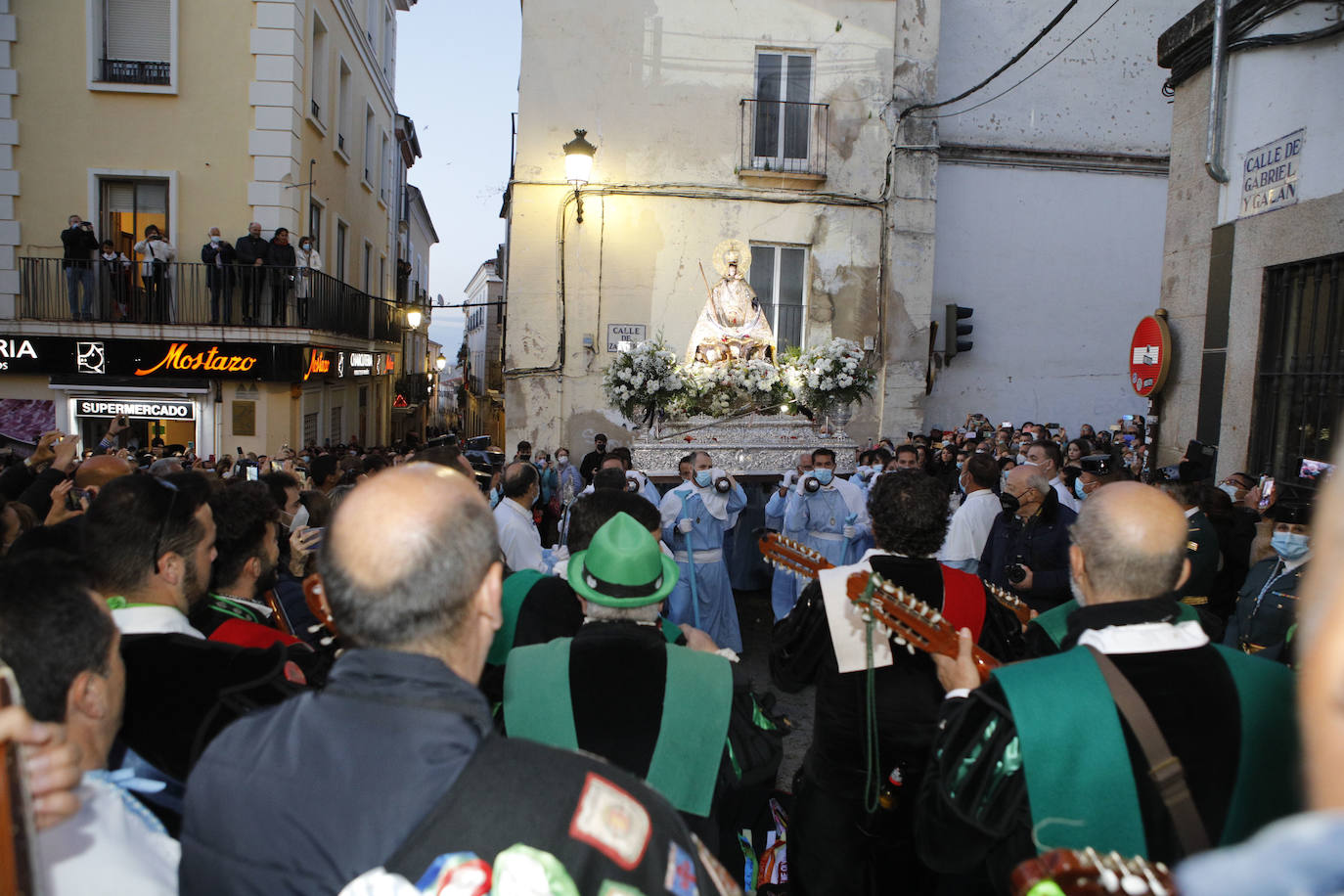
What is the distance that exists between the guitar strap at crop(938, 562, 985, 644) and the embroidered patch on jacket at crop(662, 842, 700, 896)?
194cm

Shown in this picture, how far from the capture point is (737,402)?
10.2m

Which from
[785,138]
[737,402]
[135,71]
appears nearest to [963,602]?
[737,402]

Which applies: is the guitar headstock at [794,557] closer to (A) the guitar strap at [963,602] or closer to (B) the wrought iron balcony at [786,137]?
(A) the guitar strap at [963,602]

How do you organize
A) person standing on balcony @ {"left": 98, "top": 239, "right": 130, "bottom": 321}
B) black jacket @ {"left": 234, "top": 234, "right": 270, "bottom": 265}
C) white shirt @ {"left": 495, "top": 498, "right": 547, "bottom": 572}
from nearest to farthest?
white shirt @ {"left": 495, "top": 498, "right": 547, "bottom": 572} → person standing on balcony @ {"left": 98, "top": 239, "right": 130, "bottom": 321} → black jacket @ {"left": 234, "top": 234, "right": 270, "bottom": 265}

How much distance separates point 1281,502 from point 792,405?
6.11 meters

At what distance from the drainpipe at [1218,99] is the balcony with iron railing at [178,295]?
11.3 meters

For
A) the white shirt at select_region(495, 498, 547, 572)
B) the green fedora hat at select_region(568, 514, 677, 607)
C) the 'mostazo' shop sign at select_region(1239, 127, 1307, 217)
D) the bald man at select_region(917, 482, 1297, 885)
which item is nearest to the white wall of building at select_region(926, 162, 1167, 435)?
the 'mostazo' shop sign at select_region(1239, 127, 1307, 217)

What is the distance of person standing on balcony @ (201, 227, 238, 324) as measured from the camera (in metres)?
12.8

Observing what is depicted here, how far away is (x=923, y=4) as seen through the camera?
14.2 m

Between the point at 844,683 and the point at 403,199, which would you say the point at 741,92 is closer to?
the point at 844,683

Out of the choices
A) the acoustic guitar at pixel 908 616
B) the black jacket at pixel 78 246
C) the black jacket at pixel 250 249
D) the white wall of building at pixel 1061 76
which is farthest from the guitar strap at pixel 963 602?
the white wall of building at pixel 1061 76

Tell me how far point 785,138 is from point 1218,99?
302 inches

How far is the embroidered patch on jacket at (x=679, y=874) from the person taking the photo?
4.66 ft

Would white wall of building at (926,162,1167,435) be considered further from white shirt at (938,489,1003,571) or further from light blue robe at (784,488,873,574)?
white shirt at (938,489,1003,571)
